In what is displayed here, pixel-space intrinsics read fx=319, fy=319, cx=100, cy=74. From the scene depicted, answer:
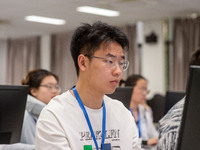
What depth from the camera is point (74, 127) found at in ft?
4.63

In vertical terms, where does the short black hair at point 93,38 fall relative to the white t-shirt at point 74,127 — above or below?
above

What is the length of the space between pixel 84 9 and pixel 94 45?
539cm

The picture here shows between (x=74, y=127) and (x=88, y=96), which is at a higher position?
(x=88, y=96)

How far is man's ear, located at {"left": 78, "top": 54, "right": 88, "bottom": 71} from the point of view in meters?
1.48

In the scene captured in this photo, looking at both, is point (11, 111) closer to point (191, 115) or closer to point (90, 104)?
point (90, 104)

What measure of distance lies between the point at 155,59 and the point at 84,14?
7.02 ft

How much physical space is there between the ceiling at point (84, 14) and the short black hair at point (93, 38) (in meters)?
3.97

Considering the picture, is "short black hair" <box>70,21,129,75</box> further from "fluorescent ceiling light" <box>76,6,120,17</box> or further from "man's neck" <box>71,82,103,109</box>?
"fluorescent ceiling light" <box>76,6,120,17</box>

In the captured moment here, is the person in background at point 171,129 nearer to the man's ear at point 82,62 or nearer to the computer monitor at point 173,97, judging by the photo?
the man's ear at point 82,62

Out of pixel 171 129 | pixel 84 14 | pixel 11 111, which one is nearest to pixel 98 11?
pixel 84 14

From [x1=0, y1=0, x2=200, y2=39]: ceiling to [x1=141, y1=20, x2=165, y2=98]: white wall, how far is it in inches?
11.6

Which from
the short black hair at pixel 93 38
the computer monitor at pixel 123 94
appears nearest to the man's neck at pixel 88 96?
the short black hair at pixel 93 38

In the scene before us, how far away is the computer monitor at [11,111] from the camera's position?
1869 mm

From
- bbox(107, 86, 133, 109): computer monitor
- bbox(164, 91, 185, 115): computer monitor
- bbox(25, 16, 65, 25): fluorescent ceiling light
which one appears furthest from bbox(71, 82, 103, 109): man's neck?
bbox(25, 16, 65, 25): fluorescent ceiling light
